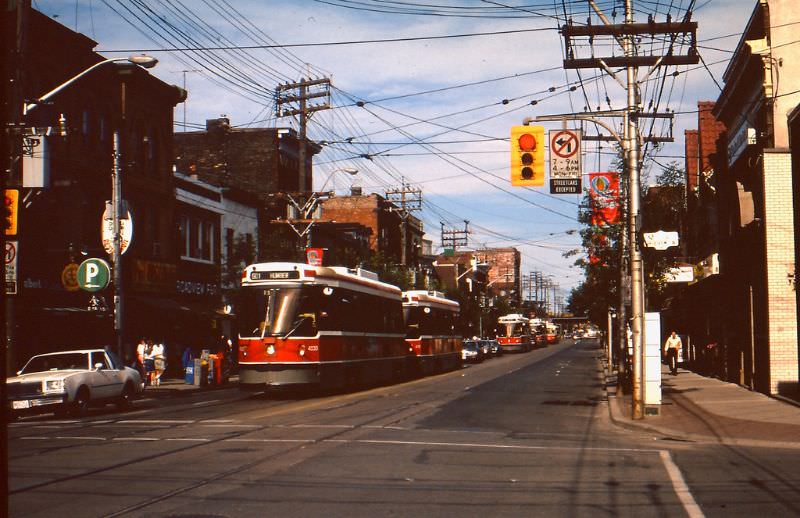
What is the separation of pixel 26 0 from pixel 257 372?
35.7 ft

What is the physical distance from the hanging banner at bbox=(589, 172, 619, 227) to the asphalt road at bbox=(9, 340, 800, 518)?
967cm

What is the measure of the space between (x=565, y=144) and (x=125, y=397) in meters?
12.7

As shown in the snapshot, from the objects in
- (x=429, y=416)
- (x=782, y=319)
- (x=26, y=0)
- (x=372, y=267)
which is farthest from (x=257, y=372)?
(x=372, y=267)

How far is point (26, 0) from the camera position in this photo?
71.4 ft

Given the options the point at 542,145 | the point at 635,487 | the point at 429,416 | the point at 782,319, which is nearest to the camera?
the point at 635,487

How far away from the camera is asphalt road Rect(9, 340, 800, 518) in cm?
989

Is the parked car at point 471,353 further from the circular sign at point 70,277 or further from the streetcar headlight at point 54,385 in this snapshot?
the streetcar headlight at point 54,385

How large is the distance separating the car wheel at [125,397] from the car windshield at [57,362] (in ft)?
4.98

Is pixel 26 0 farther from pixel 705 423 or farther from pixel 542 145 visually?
pixel 705 423

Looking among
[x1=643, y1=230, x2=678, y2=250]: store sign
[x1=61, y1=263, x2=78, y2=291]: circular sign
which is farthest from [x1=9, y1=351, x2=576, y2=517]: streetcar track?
[x1=61, y1=263, x2=78, y2=291]: circular sign

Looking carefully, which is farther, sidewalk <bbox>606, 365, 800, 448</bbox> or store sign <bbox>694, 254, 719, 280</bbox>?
store sign <bbox>694, 254, 719, 280</bbox>

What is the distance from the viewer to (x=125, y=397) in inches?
953

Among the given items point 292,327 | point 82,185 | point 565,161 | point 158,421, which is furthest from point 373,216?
point 158,421

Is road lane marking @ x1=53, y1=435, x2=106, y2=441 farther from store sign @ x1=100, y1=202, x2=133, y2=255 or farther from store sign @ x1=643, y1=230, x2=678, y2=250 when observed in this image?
store sign @ x1=100, y1=202, x2=133, y2=255
